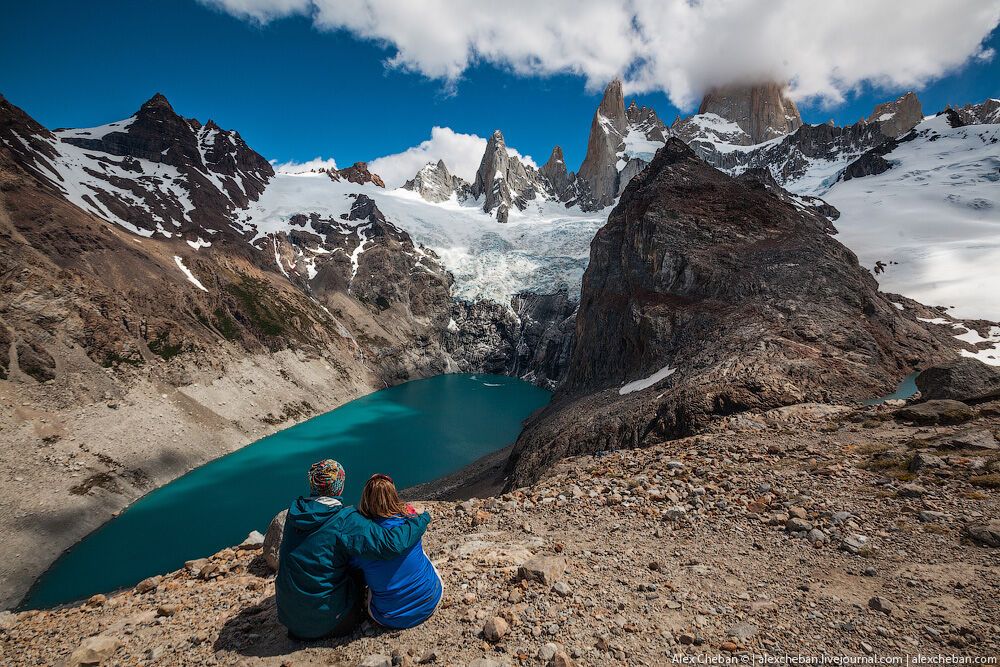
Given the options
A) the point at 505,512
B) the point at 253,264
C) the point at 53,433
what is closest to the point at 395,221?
the point at 253,264

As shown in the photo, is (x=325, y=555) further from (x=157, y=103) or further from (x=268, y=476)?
(x=157, y=103)

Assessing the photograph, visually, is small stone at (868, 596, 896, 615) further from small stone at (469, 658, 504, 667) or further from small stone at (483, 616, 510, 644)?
small stone at (469, 658, 504, 667)

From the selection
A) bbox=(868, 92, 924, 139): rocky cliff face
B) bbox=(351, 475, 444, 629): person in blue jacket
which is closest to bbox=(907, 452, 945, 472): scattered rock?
bbox=(351, 475, 444, 629): person in blue jacket

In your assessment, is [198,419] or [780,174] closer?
[198,419]

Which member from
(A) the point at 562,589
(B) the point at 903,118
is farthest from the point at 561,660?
(B) the point at 903,118

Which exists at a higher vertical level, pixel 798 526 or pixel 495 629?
pixel 798 526

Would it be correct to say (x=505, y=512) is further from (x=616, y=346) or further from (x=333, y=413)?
(x=333, y=413)
